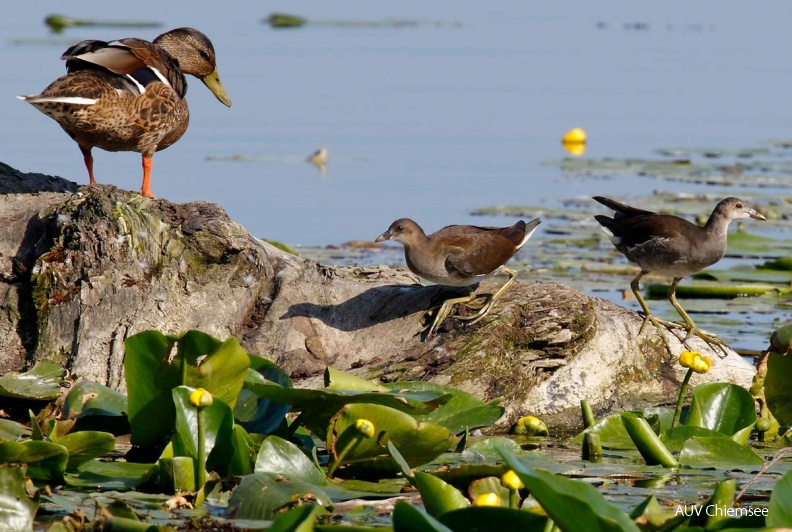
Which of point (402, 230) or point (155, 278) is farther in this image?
point (402, 230)

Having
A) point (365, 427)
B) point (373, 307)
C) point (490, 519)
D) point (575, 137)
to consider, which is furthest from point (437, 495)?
point (575, 137)

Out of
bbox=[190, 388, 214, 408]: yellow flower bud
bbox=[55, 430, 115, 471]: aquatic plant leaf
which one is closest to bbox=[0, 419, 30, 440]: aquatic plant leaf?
bbox=[55, 430, 115, 471]: aquatic plant leaf

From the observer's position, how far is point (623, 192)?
1342 cm

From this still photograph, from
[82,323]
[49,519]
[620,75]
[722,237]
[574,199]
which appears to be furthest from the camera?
[620,75]

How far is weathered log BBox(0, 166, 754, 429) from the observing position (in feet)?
20.4

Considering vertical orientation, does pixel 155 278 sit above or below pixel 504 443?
above

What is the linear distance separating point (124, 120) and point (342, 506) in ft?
12.0

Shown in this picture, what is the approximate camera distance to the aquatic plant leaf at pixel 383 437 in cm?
453

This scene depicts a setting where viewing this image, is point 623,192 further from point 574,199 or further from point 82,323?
point 82,323

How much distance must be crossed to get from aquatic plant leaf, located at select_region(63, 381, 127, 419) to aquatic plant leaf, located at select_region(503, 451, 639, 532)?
2.28 meters

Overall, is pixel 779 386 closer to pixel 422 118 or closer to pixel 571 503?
pixel 571 503

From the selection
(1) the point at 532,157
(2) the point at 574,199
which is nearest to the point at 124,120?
(2) the point at 574,199

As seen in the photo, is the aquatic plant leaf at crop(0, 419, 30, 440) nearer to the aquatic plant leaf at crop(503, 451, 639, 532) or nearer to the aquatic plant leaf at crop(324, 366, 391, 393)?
the aquatic plant leaf at crop(324, 366, 391, 393)

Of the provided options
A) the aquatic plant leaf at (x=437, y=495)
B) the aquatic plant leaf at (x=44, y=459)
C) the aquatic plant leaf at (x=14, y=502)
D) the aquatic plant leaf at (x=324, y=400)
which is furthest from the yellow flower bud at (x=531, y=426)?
the aquatic plant leaf at (x=14, y=502)
